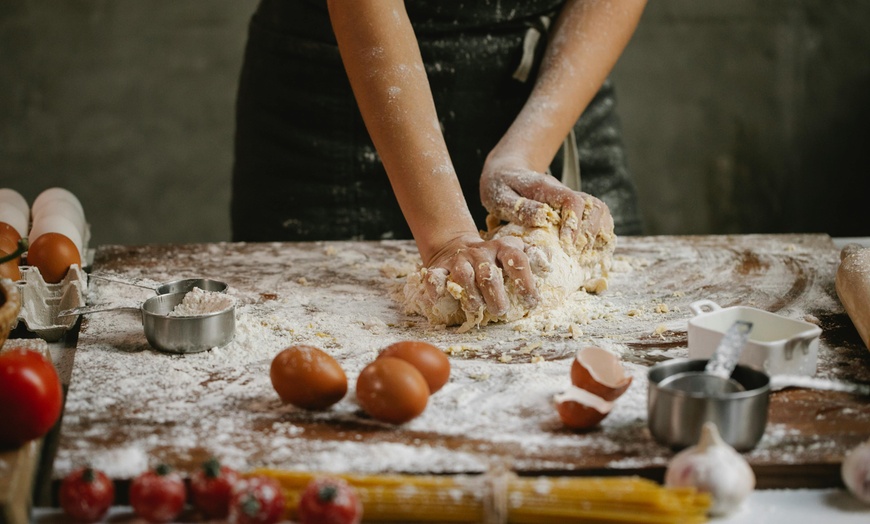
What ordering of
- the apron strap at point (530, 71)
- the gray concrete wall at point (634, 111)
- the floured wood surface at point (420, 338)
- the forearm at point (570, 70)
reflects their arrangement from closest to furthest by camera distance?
the floured wood surface at point (420, 338), the forearm at point (570, 70), the apron strap at point (530, 71), the gray concrete wall at point (634, 111)

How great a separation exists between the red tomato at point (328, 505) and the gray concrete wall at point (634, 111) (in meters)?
3.79

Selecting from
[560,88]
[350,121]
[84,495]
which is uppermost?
[560,88]

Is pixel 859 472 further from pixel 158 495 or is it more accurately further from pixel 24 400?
pixel 24 400

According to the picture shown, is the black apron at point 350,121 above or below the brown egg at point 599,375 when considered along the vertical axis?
above

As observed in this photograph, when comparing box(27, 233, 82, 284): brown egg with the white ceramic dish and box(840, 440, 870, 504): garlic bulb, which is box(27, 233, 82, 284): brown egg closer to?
the white ceramic dish

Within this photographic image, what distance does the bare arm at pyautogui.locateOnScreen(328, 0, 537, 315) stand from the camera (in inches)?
74.4

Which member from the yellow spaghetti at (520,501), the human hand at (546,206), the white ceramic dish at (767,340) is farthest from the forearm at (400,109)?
the yellow spaghetti at (520,501)

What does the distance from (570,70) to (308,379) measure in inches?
50.0

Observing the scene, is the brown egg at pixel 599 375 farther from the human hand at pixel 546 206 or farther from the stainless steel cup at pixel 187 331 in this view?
the stainless steel cup at pixel 187 331

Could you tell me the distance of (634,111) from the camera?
473cm

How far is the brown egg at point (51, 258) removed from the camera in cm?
186

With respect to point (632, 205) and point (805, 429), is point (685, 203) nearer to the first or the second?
point (632, 205)

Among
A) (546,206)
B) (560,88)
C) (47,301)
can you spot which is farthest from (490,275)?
(47,301)

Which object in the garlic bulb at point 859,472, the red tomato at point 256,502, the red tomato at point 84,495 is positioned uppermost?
the garlic bulb at point 859,472
